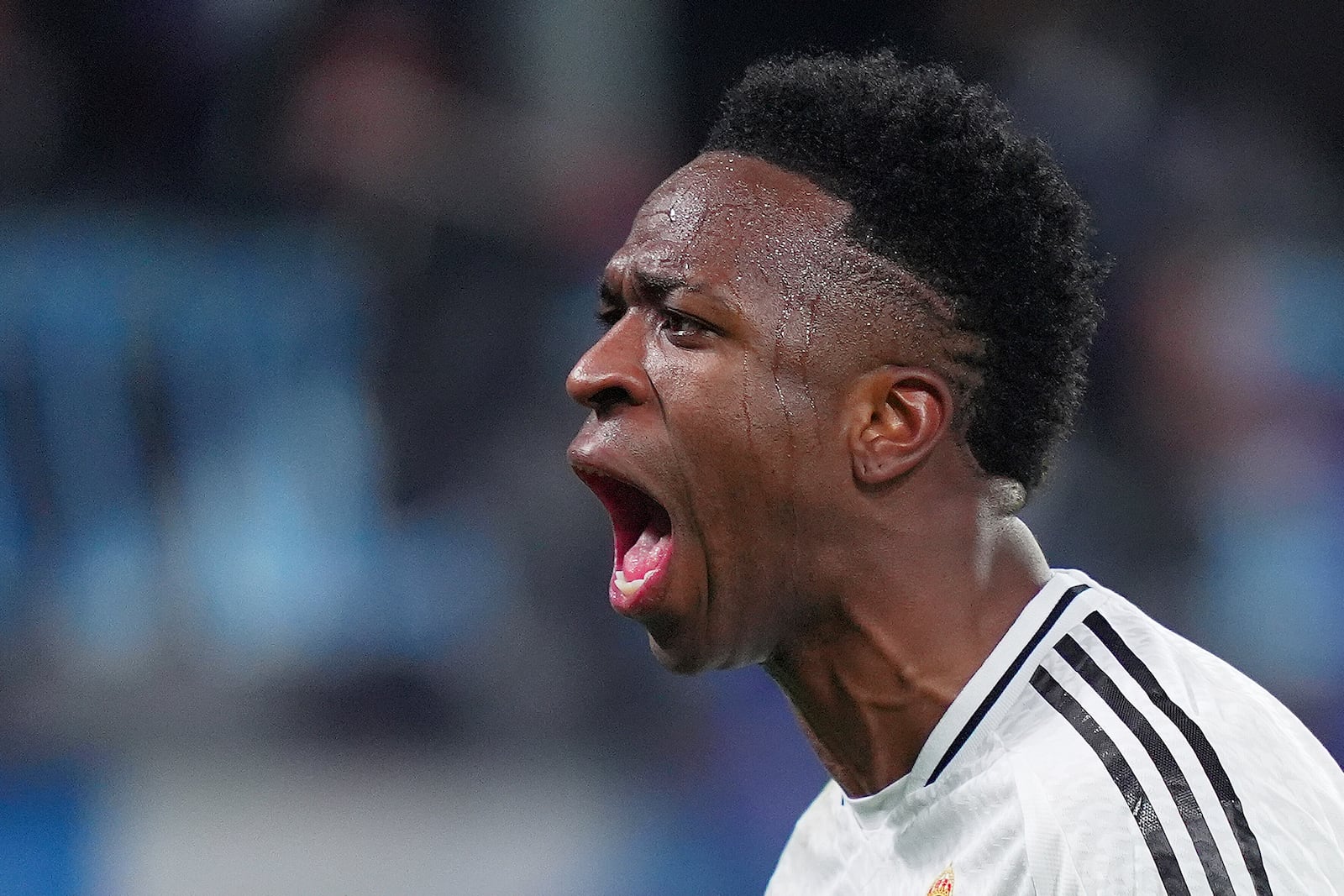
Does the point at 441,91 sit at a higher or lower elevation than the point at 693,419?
higher

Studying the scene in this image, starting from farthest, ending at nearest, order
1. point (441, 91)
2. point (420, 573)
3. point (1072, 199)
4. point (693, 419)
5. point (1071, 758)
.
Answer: point (441, 91) < point (420, 573) < point (1072, 199) < point (693, 419) < point (1071, 758)

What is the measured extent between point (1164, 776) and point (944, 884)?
34cm

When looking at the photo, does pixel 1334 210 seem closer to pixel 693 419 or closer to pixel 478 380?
pixel 478 380

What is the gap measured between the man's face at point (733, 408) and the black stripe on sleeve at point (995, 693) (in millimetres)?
246

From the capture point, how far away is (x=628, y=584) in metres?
2.15

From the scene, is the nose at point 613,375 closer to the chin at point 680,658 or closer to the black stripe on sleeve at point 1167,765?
the chin at point 680,658

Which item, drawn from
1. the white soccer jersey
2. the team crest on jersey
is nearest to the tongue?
the white soccer jersey

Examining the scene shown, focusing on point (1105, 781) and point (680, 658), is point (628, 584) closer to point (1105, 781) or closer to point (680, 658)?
point (680, 658)

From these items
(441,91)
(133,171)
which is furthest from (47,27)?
(441,91)

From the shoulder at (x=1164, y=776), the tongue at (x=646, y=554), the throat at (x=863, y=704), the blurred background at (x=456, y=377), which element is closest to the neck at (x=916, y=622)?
the throat at (x=863, y=704)

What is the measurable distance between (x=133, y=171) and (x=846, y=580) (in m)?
4.47

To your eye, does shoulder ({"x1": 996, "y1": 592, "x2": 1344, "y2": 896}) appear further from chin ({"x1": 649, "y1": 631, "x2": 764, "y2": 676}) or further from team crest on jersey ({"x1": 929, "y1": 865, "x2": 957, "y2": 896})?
chin ({"x1": 649, "y1": 631, "x2": 764, "y2": 676})

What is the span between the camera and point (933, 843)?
2.04 m

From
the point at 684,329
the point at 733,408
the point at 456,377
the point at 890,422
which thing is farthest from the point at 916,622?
the point at 456,377
